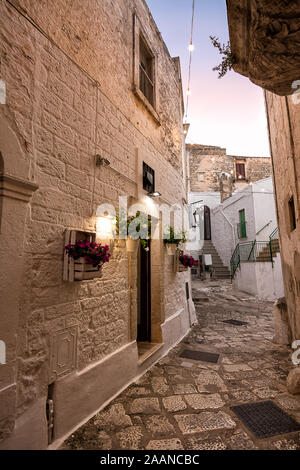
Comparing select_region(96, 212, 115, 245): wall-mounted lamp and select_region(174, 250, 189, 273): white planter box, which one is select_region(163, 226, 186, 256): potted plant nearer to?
select_region(174, 250, 189, 273): white planter box

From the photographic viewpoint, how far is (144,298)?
5137 mm

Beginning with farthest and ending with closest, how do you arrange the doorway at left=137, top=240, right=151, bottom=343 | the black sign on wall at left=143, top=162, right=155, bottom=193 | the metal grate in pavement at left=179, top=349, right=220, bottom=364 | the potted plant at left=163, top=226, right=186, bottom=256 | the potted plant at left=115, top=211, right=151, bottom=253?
the potted plant at left=163, top=226, right=186, bottom=256 → the doorway at left=137, top=240, right=151, bottom=343 → the black sign on wall at left=143, top=162, right=155, bottom=193 → the metal grate in pavement at left=179, top=349, right=220, bottom=364 → the potted plant at left=115, top=211, right=151, bottom=253

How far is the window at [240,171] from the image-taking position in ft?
73.3

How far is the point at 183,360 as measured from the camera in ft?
14.4

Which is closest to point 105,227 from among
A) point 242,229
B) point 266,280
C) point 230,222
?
point 266,280

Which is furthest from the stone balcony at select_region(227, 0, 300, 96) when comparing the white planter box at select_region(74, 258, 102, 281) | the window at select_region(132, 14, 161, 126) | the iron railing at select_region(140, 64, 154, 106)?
the iron railing at select_region(140, 64, 154, 106)

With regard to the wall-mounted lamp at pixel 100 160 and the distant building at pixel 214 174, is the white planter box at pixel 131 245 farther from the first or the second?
the distant building at pixel 214 174

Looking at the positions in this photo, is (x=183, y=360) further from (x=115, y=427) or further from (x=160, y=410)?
(x=115, y=427)

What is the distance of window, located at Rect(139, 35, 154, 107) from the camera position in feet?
17.4

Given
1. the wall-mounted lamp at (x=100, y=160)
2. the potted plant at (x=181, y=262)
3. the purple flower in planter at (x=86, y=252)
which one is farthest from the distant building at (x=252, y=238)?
the purple flower in planter at (x=86, y=252)

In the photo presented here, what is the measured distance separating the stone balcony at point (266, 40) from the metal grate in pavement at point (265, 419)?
347 cm

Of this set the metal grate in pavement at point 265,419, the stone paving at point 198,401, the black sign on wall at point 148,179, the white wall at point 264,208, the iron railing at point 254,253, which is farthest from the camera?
the white wall at point 264,208

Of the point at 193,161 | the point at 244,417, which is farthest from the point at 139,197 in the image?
the point at 193,161

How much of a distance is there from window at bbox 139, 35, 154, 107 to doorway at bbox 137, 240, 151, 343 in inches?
135
